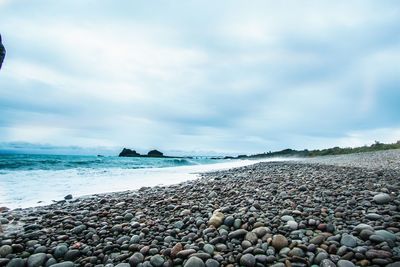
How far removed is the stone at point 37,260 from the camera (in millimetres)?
3176

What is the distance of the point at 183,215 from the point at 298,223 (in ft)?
6.31

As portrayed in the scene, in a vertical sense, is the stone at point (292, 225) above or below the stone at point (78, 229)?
above

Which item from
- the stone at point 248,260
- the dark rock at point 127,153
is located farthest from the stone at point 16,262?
the dark rock at point 127,153

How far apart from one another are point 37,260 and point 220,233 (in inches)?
91.1

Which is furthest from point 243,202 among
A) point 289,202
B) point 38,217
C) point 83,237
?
point 38,217

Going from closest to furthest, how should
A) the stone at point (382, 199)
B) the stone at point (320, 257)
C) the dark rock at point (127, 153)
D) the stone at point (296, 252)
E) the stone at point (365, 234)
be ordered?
the stone at point (320, 257) → the stone at point (296, 252) → the stone at point (365, 234) → the stone at point (382, 199) → the dark rock at point (127, 153)

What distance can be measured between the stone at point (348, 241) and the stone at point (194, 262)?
5.62 ft

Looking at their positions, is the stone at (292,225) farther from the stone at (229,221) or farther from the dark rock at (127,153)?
the dark rock at (127,153)

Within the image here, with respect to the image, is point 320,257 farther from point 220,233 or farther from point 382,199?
point 382,199

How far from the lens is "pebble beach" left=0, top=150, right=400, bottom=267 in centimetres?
309

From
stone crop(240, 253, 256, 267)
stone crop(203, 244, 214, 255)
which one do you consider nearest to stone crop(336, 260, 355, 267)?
stone crop(240, 253, 256, 267)

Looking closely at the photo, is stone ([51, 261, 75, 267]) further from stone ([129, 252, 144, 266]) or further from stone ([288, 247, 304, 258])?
stone ([288, 247, 304, 258])

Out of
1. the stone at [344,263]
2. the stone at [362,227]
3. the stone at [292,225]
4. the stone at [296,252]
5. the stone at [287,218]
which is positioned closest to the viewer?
the stone at [344,263]

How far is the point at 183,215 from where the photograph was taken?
4.75 meters
